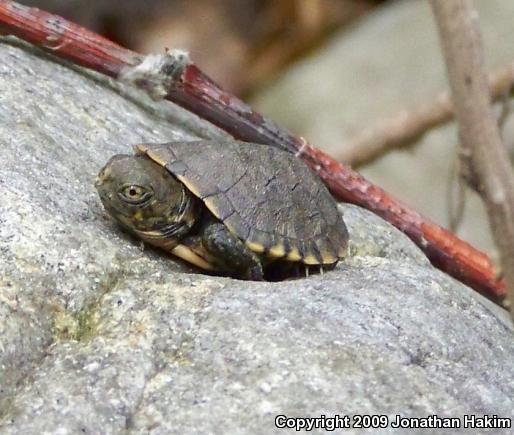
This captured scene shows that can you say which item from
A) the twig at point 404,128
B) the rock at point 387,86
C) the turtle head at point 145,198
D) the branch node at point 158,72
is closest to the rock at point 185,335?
the turtle head at point 145,198

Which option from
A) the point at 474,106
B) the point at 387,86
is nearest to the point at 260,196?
the point at 474,106

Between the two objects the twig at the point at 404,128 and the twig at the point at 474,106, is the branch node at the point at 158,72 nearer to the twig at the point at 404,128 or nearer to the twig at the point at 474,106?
the twig at the point at 404,128

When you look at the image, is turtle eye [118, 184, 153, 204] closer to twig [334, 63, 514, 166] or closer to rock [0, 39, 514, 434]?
rock [0, 39, 514, 434]

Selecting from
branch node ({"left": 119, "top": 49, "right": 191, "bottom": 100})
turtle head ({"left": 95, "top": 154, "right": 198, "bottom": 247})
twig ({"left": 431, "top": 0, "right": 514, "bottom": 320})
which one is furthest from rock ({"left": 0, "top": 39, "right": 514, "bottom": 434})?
twig ({"left": 431, "top": 0, "right": 514, "bottom": 320})

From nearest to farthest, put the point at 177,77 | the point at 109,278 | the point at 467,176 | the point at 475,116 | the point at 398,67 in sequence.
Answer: the point at 475,116, the point at 467,176, the point at 109,278, the point at 177,77, the point at 398,67

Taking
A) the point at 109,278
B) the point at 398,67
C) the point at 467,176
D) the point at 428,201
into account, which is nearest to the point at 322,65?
the point at 398,67

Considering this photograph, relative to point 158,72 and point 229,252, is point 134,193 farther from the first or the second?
point 158,72

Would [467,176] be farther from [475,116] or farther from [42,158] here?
[42,158]

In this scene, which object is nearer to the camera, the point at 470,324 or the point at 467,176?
the point at 467,176
